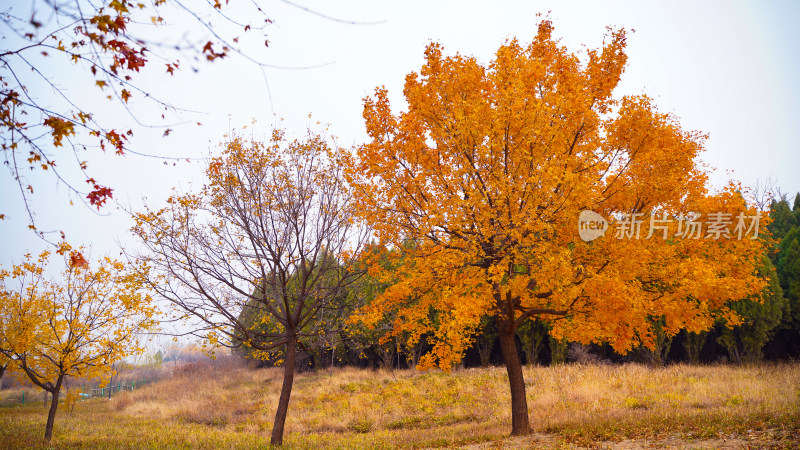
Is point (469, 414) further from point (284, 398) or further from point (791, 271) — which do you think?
point (791, 271)

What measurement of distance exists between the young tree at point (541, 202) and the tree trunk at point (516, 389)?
0.04 m

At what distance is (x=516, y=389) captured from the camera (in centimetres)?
1085

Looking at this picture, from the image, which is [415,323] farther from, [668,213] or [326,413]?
[326,413]

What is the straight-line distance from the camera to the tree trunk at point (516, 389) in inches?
419

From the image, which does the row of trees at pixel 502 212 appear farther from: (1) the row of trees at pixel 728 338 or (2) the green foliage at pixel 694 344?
(2) the green foliage at pixel 694 344

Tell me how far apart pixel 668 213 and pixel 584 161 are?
2232mm

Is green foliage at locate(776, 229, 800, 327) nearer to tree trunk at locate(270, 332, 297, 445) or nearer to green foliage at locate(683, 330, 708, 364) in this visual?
green foliage at locate(683, 330, 708, 364)

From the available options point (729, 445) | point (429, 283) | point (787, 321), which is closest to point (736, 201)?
point (729, 445)

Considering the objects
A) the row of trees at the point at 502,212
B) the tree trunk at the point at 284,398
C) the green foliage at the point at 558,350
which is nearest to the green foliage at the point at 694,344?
the green foliage at the point at 558,350

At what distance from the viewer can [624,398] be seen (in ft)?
46.3

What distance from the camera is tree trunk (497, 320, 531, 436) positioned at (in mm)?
10633

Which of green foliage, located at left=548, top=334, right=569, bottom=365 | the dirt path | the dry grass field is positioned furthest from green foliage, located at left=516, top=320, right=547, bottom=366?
the dirt path

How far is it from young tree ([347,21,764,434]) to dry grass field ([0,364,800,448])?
2050mm

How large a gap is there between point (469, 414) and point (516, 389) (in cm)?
534
